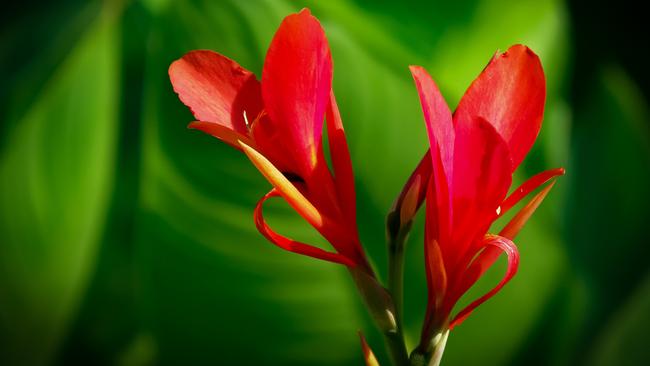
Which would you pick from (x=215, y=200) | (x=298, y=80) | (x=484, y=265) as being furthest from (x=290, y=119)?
(x=215, y=200)

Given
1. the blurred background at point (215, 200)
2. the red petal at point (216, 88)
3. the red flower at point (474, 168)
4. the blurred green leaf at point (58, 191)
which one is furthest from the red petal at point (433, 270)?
the blurred green leaf at point (58, 191)

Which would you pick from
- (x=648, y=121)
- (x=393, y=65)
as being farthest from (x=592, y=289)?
(x=393, y=65)

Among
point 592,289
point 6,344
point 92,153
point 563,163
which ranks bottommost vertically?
point 6,344

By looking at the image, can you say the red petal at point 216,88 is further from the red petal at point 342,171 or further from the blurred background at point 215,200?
the blurred background at point 215,200

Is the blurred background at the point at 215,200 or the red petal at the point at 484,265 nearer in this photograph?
the red petal at the point at 484,265

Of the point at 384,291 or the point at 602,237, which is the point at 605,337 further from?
the point at 384,291

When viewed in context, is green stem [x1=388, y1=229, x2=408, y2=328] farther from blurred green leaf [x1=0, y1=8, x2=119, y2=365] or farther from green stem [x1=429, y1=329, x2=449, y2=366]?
blurred green leaf [x1=0, y1=8, x2=119, y2=365]

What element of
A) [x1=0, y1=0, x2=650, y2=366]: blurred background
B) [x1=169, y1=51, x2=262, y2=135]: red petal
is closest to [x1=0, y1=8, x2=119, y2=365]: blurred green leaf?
[x1=0, y1=0, x2=650, y2=366]: blurred background
